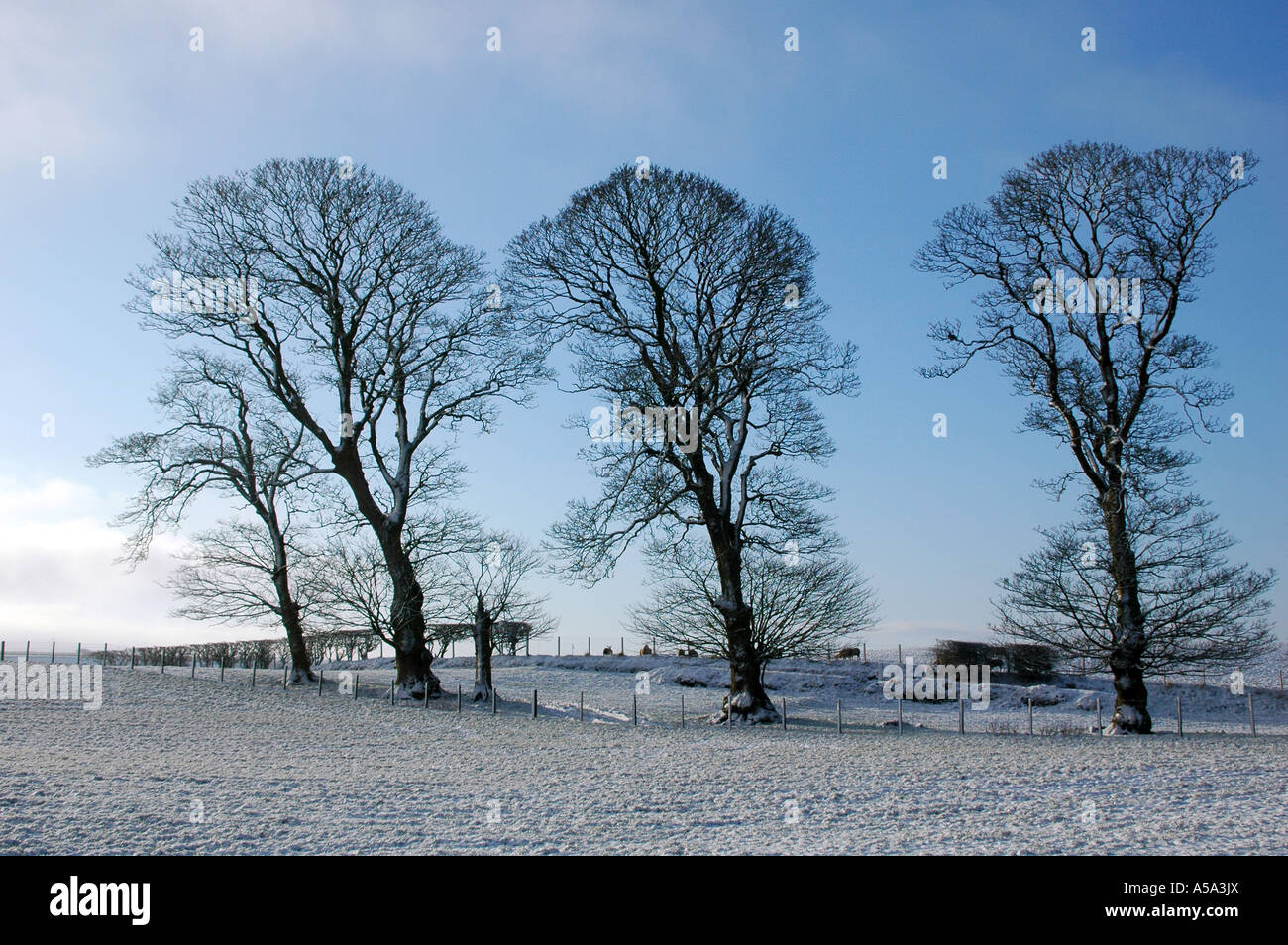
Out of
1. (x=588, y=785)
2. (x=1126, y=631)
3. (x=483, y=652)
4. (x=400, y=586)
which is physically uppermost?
(x=400, y=586)

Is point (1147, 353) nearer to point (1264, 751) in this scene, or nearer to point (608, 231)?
point (1264, 751)

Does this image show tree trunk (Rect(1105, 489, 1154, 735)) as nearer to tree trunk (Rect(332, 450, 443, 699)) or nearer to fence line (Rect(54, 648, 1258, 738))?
fence line (Rect(54, 648, 1258, 738))

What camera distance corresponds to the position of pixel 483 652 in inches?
1147

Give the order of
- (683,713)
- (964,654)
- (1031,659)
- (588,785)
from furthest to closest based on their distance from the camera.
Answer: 1. (964,654)
2. (1031,659)
3. (683,713)
4. (588,785)

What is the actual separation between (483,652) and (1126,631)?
1738 centimetres

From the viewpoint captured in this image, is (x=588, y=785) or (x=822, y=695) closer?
(x=588, y=785)

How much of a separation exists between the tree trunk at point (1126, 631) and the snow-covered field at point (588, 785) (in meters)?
1.28

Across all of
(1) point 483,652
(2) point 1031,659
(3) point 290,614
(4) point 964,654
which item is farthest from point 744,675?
(4) point 964,654

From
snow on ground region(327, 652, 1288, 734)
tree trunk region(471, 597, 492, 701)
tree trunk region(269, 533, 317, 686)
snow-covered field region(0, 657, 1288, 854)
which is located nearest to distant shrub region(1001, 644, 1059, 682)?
snow on ground region(327, 652, 1288, 734)

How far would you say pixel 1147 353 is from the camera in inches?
906

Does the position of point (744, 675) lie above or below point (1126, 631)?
below

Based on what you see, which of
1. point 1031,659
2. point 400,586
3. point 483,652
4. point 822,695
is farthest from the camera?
point 822,695

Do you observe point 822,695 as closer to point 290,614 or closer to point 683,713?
point 683,713
